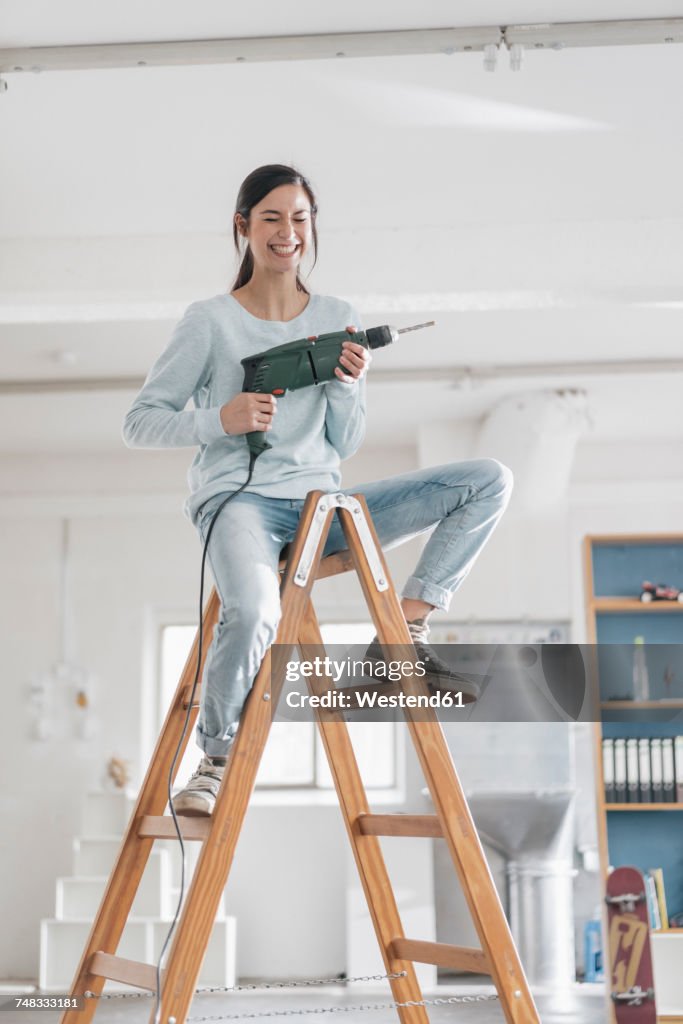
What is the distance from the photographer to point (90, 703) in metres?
6.27

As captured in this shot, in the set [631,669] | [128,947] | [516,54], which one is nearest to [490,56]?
[516,54]

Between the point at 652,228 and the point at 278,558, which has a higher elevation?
the point at 652,228

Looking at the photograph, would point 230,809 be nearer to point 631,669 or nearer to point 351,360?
point 351,360

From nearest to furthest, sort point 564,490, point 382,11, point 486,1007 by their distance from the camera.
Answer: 1. point 382,11
2. point 486,1007
3. point 564,490

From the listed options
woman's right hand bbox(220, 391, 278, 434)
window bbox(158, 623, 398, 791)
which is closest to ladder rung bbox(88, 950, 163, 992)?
woman's right hand bbox(220, 391, 278, 434)

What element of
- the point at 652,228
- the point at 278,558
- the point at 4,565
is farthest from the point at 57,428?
the point at 278,558

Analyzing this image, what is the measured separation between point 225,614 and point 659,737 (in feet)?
11.4

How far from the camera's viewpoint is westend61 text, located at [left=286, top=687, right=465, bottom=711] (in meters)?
1.76

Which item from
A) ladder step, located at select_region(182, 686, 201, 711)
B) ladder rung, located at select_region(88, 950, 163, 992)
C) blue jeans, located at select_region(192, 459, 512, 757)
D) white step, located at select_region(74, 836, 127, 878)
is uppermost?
blue jeans, located at select_region(192, 459, 512, 757)

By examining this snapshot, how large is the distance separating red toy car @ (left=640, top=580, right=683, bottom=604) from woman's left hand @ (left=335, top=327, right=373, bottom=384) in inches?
130

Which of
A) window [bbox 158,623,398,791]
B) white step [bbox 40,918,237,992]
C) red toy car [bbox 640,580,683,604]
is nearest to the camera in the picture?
red toy car [bbox 640,580,683,604]

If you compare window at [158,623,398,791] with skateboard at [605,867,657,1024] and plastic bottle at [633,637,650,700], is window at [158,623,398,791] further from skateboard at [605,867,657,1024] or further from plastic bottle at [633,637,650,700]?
skateboard at [605,867,657,1024]

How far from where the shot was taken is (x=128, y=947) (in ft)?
17.9

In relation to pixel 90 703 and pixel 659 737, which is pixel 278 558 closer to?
pixel 659 737
